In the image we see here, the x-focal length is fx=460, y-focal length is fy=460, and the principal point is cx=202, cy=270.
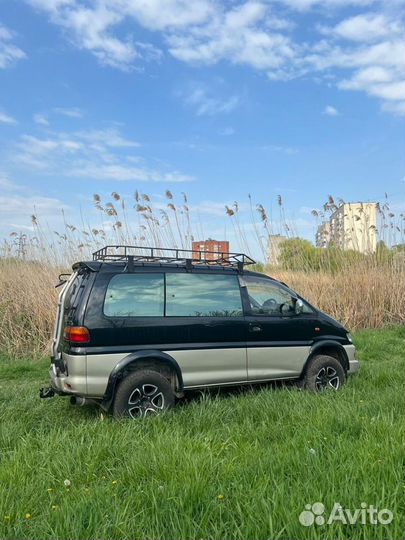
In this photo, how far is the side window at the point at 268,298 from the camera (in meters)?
6.15

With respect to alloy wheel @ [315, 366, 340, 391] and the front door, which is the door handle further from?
alloy wheel @ [315, 366, 340, 391]

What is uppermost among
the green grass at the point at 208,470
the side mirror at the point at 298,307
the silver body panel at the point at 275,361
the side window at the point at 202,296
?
the side window at the point at 202,296

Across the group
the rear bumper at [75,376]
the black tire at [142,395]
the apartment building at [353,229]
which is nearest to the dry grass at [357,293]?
the apartment building at [353,229]

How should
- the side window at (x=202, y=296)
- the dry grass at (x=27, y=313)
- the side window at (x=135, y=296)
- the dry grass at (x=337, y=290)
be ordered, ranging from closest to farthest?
1. the side window at (x=135, y=296)
2. the side window at (x=202, y=296)
3. the dry grass at (x=27, y=313)
4. the dry grass at (x=337, y=290)

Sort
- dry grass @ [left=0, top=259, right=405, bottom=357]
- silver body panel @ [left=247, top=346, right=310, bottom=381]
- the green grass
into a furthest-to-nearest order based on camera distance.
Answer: dry grass @ [left=0, top=259, right=405, bottom=357], silver body panel @ [left=247, top=346, right=310, bottom=381], the green grass

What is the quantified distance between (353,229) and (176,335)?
29.7 feet

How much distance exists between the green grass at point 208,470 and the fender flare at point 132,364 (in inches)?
9.5

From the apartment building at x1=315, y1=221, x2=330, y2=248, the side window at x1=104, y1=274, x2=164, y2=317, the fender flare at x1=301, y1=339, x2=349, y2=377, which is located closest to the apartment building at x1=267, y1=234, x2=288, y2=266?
the apartment building at x1=315, y1=221, x2=330, y2=248

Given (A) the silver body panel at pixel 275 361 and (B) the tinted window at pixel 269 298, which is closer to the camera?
(A) the silver body panel at pixel 275 361

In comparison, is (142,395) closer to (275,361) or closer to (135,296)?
(135,296)

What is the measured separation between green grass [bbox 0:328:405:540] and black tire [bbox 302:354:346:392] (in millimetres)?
976

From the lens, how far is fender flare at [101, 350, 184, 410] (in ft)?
16.1

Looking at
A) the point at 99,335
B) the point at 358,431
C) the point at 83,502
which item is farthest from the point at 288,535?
the point at 99,335

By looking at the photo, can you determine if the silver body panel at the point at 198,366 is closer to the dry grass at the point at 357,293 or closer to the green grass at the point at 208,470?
the green grass at the point at 208,470
